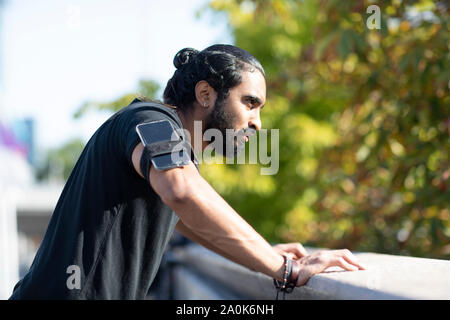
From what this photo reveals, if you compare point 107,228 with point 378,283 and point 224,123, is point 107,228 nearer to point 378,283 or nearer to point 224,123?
point 224,123

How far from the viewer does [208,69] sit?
1.93 meters

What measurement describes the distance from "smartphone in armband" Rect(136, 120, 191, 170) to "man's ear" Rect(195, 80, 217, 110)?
447 mm

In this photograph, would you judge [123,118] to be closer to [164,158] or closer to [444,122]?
[164,158]

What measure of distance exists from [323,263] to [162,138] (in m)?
0.68

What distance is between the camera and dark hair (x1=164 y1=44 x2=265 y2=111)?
1.89m

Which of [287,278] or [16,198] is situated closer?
[287,278]

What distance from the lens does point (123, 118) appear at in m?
1.57

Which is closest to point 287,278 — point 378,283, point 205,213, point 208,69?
point 378,283

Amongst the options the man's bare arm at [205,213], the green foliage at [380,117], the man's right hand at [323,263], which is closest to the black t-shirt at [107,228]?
the man's bare arm at [205,213]

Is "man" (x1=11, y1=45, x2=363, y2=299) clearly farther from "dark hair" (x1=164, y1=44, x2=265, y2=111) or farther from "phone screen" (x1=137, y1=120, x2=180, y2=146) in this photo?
"dark hair" (x1=164, y1=44, x2=265, y2=111)

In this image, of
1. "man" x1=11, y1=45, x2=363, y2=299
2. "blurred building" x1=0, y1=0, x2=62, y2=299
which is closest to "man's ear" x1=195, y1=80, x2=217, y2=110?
"man" x1=11, y1=45, x2=363, y2=299

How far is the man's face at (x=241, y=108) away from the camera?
1.89 m

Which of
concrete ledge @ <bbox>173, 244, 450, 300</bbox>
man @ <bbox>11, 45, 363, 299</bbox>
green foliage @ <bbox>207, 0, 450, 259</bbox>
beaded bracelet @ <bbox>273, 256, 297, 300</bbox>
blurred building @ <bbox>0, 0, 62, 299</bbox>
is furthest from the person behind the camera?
blurred building @ <bbox>0, 0, 62, 299</bbox>

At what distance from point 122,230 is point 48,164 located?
273ft
